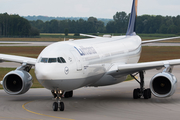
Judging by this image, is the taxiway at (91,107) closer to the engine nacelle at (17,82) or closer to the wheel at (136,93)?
the wheel at (136,93)

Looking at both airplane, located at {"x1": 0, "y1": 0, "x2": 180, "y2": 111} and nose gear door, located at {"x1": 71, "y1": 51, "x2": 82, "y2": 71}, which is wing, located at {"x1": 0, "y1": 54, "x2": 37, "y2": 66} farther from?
nose gear door, located at {"x1": 71, "y1": 51, "x2": 82, "y2": 71}

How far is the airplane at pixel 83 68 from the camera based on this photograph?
772 inches

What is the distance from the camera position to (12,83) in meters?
25.1

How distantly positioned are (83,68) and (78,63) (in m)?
0.61

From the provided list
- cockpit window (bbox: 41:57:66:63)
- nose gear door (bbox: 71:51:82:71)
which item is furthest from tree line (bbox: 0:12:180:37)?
cockpit window (bbox: 41:57:66:63)

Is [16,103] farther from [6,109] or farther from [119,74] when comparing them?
[119,74]

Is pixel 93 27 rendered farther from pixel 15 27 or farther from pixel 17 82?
pixel 17 82

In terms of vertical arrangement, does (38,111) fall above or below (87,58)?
below

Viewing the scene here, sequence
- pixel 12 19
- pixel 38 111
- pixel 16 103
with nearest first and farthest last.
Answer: pixel 38 111
pixel 16 103
pixel 12 19

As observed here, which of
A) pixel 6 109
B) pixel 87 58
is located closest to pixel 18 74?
pixel 6 109

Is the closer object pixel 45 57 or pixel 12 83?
pixel 45 57

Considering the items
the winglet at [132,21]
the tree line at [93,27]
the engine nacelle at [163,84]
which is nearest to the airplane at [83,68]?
the engine nacelle at [163,84]

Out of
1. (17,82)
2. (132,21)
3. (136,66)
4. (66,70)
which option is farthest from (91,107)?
(132,21)

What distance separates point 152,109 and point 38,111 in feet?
20.6
